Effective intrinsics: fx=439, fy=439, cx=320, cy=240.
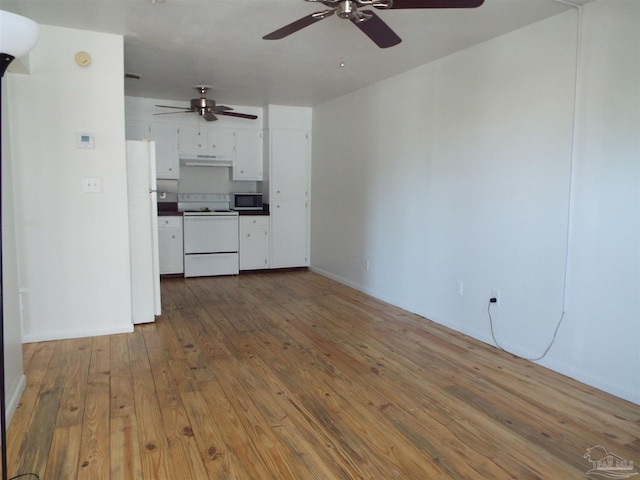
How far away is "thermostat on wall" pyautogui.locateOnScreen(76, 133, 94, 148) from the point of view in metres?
3.42

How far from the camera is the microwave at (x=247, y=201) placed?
6.43 m

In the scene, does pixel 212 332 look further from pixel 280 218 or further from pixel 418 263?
pixel 280 218

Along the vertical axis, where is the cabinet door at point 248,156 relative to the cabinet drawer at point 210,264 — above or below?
above

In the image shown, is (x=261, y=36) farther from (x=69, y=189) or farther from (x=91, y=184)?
(x=69, y=189)

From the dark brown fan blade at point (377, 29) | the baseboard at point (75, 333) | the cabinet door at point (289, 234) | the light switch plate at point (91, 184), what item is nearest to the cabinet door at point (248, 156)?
the cabinet door at point (289, 234)

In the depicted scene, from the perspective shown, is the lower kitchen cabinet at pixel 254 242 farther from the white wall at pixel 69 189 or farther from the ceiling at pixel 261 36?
the white wall at pixel 69 189

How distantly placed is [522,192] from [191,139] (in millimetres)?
4528

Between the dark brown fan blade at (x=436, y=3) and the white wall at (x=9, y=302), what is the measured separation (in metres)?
2.16

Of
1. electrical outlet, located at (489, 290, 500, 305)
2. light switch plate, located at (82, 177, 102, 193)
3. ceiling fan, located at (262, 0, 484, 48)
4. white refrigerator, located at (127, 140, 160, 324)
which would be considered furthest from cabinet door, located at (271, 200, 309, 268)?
ceiling fan, located at (262, 0, 484, 48)

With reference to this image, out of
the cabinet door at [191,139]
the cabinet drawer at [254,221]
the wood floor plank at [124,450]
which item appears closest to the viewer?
the wood floor plank at [124,450]

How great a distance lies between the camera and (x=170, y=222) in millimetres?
5812

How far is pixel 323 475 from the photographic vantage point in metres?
1.88

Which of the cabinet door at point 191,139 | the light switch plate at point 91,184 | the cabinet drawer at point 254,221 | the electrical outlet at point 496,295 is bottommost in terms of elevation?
the electrical outlet at point 496,295

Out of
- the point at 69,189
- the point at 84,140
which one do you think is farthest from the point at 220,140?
the point at 69,189
